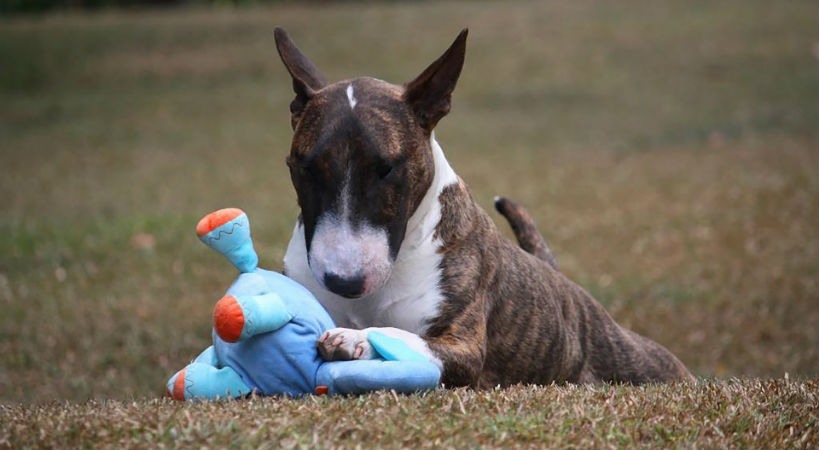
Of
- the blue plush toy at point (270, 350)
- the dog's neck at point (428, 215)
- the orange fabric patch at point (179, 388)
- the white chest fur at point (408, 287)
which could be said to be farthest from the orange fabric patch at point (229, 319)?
the dog's neck at point (428, 215)

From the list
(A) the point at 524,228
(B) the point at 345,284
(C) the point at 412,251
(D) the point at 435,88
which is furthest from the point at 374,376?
(A) the point at 524,228

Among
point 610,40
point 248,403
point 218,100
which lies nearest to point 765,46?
point 610,40

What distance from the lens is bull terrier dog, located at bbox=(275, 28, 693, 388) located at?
177 inches

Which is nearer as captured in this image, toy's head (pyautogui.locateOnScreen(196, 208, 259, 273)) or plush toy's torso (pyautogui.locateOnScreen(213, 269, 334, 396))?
plush toy's torso (pyautogui.locateOnScreen(213, 269, 334, 396))

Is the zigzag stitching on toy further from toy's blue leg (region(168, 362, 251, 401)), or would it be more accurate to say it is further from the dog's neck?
the dog's neck

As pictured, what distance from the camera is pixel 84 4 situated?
120 feet

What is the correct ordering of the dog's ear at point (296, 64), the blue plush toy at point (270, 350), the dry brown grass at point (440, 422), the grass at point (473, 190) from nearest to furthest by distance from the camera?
the dry brown grass at point (440, 422)
the grass at point (473, 190)
the blue plush toy at point (270, 350)
the dog's ear at point (296, 64)

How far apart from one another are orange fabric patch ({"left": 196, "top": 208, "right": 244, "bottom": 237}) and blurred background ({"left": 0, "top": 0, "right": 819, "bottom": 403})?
1.82m

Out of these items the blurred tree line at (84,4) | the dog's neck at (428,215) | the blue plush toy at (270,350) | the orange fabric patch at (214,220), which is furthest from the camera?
the blurred tree line at (84,4)

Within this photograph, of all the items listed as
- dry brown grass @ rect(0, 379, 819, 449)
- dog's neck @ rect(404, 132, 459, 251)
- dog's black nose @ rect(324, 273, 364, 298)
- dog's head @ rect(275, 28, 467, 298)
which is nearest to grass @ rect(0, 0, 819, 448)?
dry brown grass @ rect(0, 379, 819, 449)

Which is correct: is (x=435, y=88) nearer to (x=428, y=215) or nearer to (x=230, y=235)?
(x=428, y=215)

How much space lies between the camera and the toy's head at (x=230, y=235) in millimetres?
4629

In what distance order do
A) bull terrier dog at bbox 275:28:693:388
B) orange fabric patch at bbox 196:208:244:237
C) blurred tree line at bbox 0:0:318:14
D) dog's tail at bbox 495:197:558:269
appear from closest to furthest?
bull terrier dog at bbox 275:28:693:388 < orange fabric patch at bbox 196:208:244:237 < dog's tail at bbox 495:197:558:269 < blurred tree line at bbox 0:0:318:14

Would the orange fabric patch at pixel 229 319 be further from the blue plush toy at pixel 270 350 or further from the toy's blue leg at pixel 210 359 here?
the toy's blue leg at pixel 210 359
